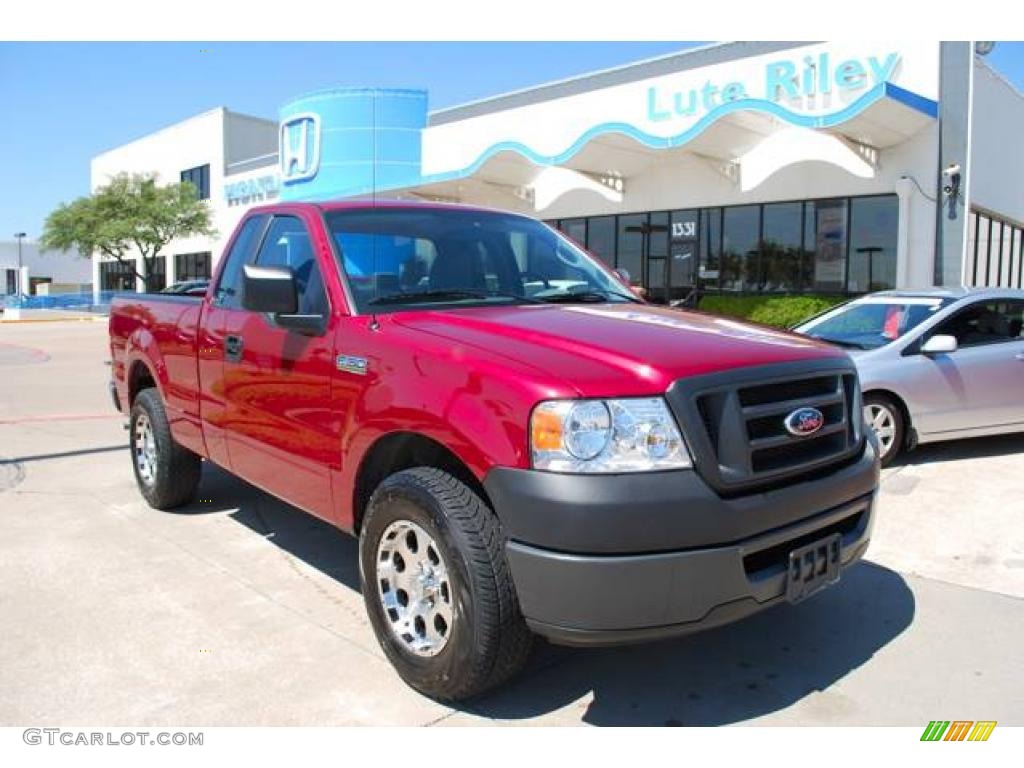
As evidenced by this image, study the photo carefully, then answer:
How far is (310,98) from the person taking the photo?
28.9 meters

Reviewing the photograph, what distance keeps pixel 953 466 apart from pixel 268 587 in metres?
5.53

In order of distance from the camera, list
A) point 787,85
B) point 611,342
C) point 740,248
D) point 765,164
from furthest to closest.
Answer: point 740,248, point 765,164, point 787,85, point 611,342

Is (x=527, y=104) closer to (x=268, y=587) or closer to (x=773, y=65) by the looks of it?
(x=773, y=65)

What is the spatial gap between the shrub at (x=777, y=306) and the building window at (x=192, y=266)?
97.6ft

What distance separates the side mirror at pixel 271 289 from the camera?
3.65 metres

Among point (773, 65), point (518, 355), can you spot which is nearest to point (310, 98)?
point (773, 65)

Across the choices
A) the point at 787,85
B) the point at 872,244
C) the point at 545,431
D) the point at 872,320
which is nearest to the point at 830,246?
the point at 872,244

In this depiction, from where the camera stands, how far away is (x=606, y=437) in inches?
107

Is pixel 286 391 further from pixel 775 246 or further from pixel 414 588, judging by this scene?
pixel 775 246

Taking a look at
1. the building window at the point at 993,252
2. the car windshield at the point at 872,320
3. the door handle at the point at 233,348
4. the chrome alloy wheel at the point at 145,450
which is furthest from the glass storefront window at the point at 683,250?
the door handle at the point at 233,348

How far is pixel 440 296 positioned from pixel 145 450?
3.11 metres

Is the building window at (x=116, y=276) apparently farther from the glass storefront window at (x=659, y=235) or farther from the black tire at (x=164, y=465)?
the black tire at (x=164, y=465)

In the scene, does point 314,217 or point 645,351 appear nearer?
point 645,351

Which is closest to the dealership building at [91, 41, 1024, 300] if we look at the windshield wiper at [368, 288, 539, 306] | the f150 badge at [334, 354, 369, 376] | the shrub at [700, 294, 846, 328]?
the shrub at [700, 294, 846, 328]
